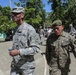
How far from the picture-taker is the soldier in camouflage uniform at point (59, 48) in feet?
20.9

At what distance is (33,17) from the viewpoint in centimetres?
5400

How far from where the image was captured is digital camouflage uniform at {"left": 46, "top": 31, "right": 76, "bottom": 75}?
641cm

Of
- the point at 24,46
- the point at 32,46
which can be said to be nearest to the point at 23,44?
the point at 24,46

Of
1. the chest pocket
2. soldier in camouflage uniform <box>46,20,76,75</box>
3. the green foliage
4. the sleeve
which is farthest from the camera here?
the green foliage

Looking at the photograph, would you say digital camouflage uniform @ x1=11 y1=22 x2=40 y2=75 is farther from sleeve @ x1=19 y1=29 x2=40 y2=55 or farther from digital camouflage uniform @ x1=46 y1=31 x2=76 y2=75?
digital camouflage uniform @ x1=46 y1=31 x2=76 y2=75

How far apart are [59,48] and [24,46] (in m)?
1.63

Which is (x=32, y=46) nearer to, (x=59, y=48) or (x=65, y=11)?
(x=59, y=48)

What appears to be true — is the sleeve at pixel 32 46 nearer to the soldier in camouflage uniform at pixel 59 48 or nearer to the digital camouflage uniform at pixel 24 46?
the digital camouflage uniform at pixel 24 46

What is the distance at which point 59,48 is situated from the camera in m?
6.39

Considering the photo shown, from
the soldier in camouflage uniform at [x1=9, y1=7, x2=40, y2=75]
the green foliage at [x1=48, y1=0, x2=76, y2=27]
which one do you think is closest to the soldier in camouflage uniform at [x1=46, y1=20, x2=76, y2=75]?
the soldier in camouflage uniform at [x1=9, y1=7, x2=40, y2=75]

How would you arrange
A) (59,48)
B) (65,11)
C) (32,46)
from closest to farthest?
(32,46) < (59,48) < (65,11)

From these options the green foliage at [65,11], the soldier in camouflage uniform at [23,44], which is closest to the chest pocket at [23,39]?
the soldier in camouflage uniform at [23,44]

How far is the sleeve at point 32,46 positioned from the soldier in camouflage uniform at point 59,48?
5.04 ft

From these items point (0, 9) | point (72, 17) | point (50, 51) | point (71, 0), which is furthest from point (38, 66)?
point (0, 9)
